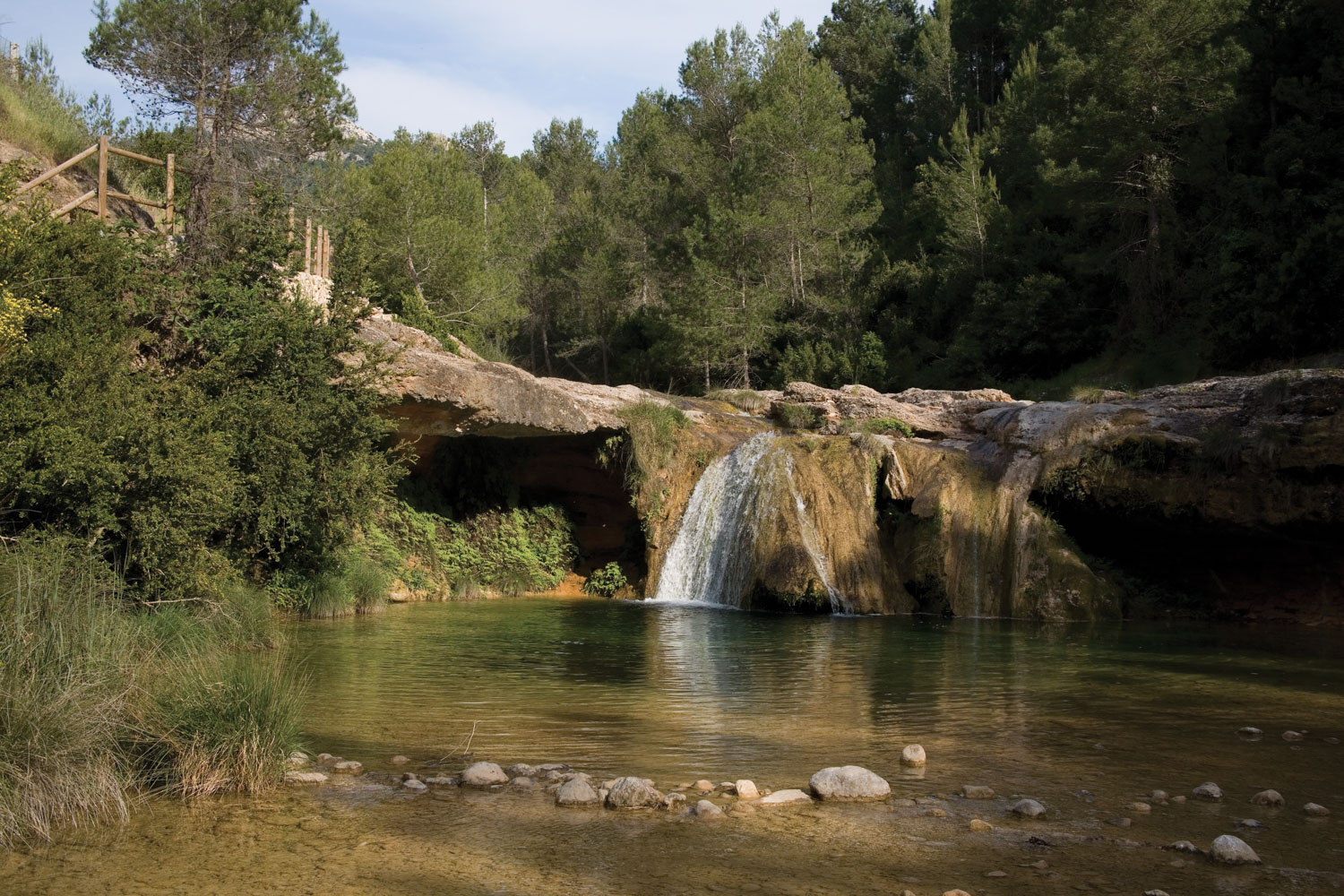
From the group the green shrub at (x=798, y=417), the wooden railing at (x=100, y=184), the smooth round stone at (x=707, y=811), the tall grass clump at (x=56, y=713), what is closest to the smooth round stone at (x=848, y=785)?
the smooth round stone at (x=707, y=811)

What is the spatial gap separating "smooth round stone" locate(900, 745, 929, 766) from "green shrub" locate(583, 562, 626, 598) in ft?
45.9

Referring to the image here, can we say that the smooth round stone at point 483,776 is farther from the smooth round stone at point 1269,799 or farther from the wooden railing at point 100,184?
the wooden railing at point 100,184

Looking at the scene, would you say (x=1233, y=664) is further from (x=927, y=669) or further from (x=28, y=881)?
(x=28, y=881)

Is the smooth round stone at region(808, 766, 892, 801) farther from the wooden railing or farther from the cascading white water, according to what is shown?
the wooden railing

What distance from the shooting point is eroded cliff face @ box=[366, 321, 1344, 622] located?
1605 centimetres

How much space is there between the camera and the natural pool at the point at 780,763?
5.05 metres

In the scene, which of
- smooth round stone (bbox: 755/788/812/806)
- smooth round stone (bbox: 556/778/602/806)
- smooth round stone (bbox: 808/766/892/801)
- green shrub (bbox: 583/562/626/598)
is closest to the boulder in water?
smooth round stone (bbox: 556/778/602/806)

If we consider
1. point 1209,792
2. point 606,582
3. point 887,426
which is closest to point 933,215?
point 887,426

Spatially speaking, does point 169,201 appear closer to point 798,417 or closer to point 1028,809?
point 798,417

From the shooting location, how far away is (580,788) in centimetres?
627

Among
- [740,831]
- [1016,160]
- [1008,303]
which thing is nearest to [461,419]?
[740,831]

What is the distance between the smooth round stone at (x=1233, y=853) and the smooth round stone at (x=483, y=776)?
13.1 feet

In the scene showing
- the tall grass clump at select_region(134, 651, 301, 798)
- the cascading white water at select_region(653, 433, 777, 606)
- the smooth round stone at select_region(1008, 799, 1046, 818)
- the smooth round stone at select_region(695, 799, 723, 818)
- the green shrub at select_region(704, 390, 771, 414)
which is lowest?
the smooth round stone at select_region(695, 799, 723, 818)

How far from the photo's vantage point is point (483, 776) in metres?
6.59
